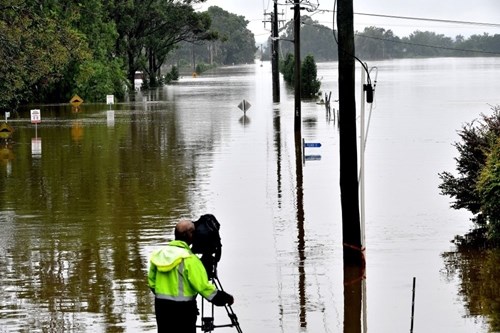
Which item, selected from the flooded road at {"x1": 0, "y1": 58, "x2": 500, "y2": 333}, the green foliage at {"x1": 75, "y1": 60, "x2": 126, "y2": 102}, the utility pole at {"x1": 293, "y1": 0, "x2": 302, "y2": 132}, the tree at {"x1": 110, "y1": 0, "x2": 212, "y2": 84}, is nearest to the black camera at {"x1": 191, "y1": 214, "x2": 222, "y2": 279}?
the flooded road at {"x1": 0, "y1": 58, "x2": 500, "y2": 333}

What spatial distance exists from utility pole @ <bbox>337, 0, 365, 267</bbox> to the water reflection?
1333 millimetres

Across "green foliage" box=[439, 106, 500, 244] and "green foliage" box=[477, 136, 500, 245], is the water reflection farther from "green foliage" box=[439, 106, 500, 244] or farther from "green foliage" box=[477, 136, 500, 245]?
"green foliage" box=[439, 106, 500, 244]

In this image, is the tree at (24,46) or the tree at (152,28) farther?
the tree at (152,28)

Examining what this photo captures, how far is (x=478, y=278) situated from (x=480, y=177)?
288 centimetres

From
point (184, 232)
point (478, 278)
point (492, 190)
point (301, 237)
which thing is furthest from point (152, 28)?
point (184, 232)

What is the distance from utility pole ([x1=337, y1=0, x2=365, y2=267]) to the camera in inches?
574

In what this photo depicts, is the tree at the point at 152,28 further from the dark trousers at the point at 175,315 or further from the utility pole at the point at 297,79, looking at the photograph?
the dark trousers at the point at 175,315

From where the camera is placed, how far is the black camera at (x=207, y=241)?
9.19 meters

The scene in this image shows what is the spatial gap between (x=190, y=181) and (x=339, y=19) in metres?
12.0

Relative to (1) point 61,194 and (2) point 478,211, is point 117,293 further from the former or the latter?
(1) point 61,194

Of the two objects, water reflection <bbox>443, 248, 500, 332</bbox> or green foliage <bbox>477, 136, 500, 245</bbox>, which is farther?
green foliage <bbox>477, 136, 500, 245</bbox>

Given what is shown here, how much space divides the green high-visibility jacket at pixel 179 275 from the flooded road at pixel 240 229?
311 centimetres

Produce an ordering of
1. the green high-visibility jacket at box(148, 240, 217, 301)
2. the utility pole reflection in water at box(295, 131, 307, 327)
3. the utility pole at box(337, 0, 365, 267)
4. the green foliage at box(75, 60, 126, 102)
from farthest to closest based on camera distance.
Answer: the green foliage at box(75, 60, 126, 102), the utility pole at box(337, 0, 365, 267), the utility pole reflection in water at box(295, 131, 307, 327), the green high-visibility jacket at box(148, 240, 217, 301)

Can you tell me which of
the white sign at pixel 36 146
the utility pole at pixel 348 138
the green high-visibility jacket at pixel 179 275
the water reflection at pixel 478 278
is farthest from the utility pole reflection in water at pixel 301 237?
the white sign at pixel 36 146
